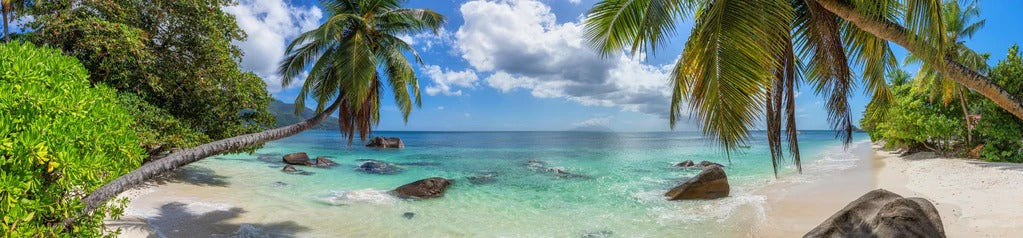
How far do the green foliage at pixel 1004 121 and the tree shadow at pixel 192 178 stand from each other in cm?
2693

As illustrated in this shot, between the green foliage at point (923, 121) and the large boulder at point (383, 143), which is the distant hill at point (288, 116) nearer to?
the large boulder at point (383, 143)

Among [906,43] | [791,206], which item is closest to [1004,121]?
[791,206]

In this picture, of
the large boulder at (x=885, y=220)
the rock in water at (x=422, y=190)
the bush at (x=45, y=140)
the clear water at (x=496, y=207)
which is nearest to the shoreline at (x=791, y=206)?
the clear water at (x=496, y=207)

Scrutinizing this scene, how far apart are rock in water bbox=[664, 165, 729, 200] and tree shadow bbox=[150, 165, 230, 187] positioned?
15.3 m

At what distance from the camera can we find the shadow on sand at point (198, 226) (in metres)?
7.72

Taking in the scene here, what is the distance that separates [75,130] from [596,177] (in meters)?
19.0

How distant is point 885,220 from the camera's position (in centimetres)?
488

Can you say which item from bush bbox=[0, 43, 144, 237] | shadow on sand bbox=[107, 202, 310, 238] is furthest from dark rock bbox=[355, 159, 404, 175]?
bush bbox=[0, 43, 144, 237]

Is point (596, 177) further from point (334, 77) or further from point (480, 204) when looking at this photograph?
point (334, 77)

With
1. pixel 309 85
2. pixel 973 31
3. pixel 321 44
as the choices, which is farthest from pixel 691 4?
pixel 973 31

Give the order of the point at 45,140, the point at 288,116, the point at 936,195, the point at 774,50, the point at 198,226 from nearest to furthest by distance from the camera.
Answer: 1. the point at 45,140
2. the point at 774,50
3. the point at 198,226
4. the point at 936,195
5. the point at 288,116

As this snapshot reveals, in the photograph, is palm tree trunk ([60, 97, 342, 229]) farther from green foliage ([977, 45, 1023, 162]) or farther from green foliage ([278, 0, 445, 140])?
green foliage ([977, 45, 1023, 162])

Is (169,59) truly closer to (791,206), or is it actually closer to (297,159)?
(297,159)

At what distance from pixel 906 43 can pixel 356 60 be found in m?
9.53
